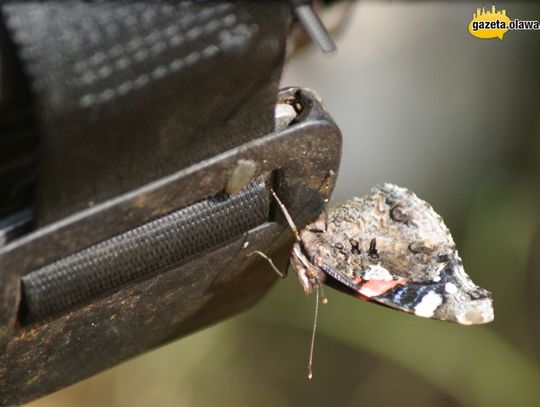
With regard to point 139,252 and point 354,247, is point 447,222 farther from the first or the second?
point 139,252

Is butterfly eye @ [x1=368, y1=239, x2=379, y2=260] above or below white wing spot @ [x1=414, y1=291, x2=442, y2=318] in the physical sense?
above

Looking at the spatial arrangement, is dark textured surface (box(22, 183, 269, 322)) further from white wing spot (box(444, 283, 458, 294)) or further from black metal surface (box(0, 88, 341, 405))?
white wing spot (box(444, 283, 458, 294))

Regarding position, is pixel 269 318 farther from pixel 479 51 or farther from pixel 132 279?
pixel 132 279

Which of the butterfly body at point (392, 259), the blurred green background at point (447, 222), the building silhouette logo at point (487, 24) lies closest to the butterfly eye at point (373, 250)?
the butterfly body at point (392, 259)

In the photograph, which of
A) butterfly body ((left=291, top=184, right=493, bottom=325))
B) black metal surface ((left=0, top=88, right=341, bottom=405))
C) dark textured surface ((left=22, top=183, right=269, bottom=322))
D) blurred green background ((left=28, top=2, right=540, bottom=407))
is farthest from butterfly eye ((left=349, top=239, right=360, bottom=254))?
blurred green background ((left=28, top=2, right=540, bottom=407))

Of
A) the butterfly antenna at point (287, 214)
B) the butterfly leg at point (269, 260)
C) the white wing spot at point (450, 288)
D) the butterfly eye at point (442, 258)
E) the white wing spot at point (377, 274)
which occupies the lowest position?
the white wing spot at point (450, 288)

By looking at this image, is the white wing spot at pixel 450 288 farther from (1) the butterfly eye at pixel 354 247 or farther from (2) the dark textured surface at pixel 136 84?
(2) the dark textured surface at pixel 136 84
